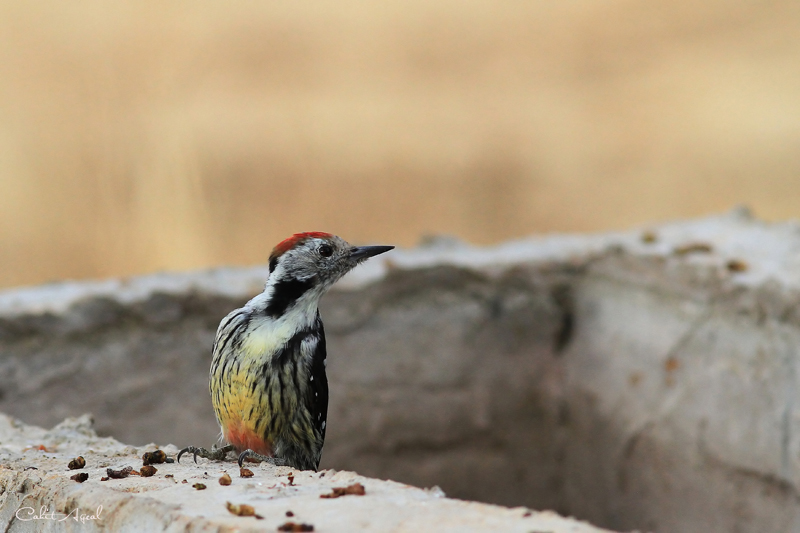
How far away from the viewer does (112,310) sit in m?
4.77

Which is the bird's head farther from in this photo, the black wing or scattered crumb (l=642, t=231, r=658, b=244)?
scattered crumb (l=642, t=231, r=658, b=244)

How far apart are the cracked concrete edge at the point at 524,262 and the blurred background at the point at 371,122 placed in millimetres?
2631

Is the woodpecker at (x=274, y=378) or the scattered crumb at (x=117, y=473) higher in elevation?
the woodpecker at (x=274, y=378)

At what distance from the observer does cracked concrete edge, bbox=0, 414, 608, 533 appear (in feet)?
7.06

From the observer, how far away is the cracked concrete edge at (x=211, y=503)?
2.15 meters

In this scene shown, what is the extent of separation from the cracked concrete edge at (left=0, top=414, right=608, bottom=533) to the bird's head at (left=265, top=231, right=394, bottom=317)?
0.73 meters

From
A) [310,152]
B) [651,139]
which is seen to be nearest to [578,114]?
[651,139]

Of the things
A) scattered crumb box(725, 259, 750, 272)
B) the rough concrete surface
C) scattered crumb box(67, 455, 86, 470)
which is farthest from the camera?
scattered crumb box(725, 259, 750, 272)

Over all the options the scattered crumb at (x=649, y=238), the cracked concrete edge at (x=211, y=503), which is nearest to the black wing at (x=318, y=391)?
the cracked concrete edge at (x=211, y=503)

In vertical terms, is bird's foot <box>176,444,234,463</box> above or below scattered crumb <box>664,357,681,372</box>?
below

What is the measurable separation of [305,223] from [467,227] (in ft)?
5.03

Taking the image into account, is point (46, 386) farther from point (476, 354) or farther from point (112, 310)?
point (476, 354)

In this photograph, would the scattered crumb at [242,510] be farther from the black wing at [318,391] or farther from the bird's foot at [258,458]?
the black wing at [318,391]
